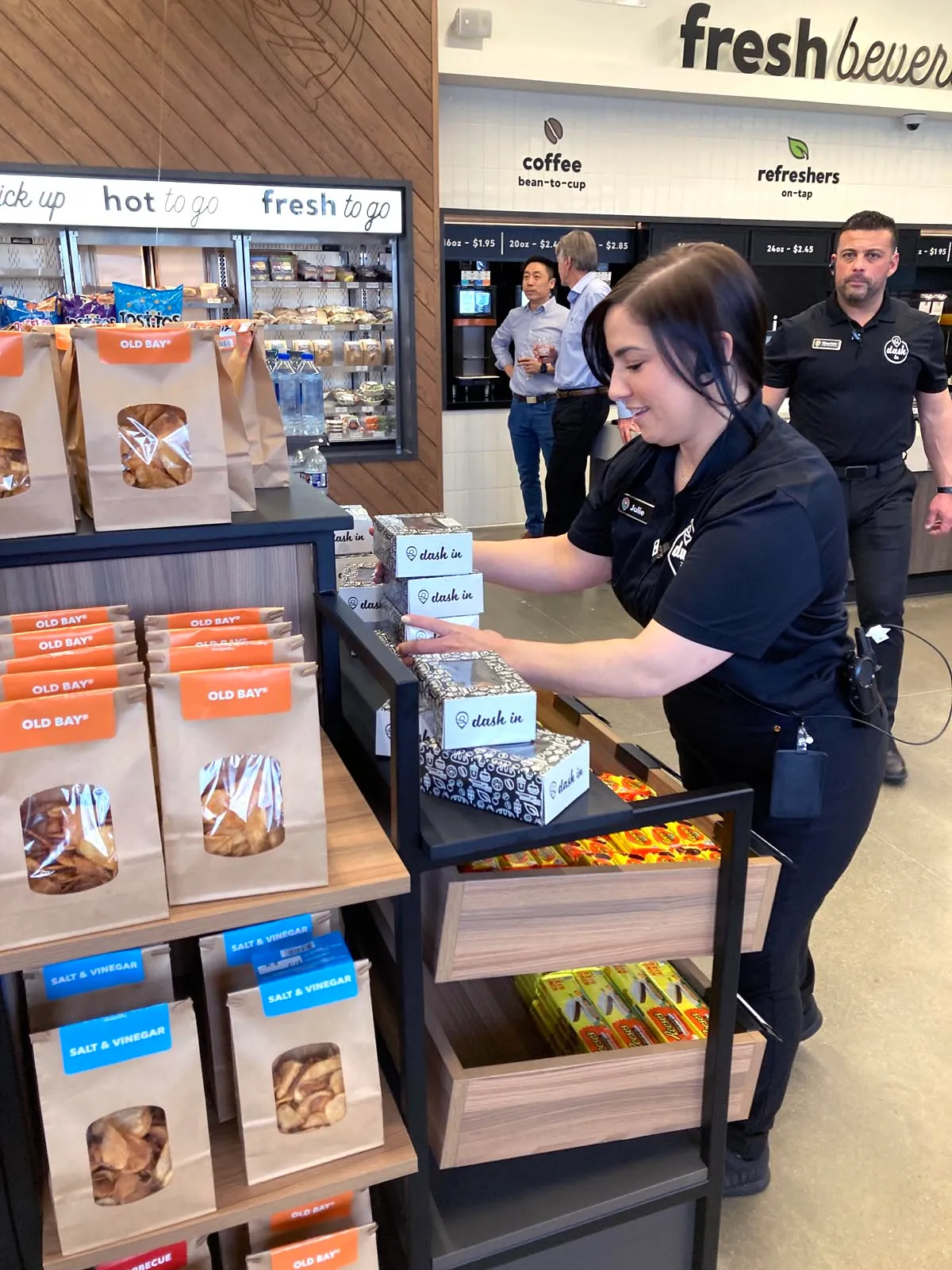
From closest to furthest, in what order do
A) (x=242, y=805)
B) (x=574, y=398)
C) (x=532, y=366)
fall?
(x=242, y=805) < (x=574, y=398) < (x=532, y=366)

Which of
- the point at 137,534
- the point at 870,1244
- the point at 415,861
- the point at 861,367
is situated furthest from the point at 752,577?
the point at 861,367

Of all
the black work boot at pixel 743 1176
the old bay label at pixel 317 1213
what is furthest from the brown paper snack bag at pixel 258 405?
the black work boot at pixel 743 1176

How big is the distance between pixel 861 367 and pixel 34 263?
4601 mm

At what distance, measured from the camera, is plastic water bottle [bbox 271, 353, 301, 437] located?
101 inches

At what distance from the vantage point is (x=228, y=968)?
1328 millimetres

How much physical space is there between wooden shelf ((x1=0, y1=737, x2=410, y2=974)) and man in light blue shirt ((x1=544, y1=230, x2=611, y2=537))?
14.0 feet

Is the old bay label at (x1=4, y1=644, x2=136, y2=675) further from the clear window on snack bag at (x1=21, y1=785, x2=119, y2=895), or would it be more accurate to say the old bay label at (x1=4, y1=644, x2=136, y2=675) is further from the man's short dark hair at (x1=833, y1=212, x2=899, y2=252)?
the man's short dark hair at (x1=833, y1=212, x2=899, y2=252)

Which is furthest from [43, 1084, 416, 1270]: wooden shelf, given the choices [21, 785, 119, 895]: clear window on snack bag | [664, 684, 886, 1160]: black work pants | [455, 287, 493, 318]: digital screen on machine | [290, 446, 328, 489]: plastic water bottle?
[455, 287, 493, 318]: digital screen on machine

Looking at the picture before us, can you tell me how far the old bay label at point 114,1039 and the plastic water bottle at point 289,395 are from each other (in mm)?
1744

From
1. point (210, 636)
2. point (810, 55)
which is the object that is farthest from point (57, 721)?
point (810, 55)

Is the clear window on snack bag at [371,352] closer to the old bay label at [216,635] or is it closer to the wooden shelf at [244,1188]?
the old bay label at [216,635]

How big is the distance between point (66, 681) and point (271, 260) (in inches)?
219

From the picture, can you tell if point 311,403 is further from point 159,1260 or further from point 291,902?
point 159,1260

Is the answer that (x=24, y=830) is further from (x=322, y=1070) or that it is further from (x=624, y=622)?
(x=624, y=622)
